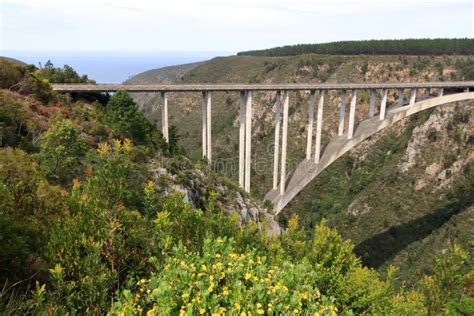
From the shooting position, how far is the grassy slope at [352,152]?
224 feet

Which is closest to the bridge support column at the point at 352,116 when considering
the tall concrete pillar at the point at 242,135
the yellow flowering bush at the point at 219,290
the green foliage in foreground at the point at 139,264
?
the tall concrete pillar at the point at 242,135

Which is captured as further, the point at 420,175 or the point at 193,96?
the point at 193,96

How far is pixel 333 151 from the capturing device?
47406 millimetres

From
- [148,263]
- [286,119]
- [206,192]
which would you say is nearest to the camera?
[148,263]

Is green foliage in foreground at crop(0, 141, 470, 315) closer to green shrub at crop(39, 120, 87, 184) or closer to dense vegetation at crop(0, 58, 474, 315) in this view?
dense vegetation at crop(0, 58, 474, 315)

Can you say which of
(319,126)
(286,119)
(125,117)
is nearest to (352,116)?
(319,126)

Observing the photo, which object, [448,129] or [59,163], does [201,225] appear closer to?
[59,163]

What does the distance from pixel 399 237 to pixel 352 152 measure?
32619 millimetres

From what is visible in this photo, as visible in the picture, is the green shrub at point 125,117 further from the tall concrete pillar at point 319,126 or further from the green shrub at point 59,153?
the tall concrete pillar at point 319,126

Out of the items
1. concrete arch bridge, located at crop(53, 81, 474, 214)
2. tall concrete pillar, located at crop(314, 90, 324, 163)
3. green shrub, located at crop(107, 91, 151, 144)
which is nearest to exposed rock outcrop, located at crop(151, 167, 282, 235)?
concrete arch bridge, located at crop(53, 81, 474, 214)

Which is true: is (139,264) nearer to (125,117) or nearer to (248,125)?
(125,117)

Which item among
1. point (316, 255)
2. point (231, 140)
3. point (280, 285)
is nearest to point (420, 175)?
point (231, 140)

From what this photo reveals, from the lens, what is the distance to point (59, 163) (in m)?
22.1

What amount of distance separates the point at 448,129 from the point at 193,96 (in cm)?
8507
